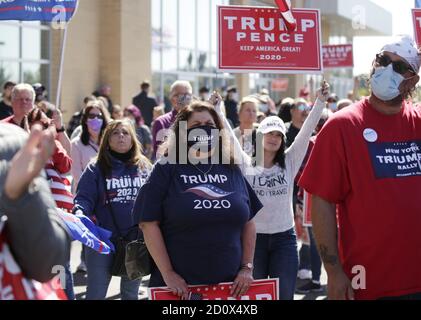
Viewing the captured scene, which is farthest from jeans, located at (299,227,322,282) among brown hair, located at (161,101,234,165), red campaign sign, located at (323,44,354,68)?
red campaign sign, located at (323,44,354,68)

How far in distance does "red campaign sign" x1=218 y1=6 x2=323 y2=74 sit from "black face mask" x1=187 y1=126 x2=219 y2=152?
267 centimetres

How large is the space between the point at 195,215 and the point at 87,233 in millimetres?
1285

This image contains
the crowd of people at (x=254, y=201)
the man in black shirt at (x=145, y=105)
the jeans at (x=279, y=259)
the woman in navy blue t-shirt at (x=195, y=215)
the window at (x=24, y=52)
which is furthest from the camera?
the man in black shirt at (x=145, y=105)

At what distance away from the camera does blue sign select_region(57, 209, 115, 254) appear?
500 centimetres

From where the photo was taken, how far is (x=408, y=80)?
3.82m

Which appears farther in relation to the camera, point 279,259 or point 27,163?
point 279,259

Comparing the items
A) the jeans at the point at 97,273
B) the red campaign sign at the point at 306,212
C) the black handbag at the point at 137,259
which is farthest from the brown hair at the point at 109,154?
the red campaign sign at the point at 306,212

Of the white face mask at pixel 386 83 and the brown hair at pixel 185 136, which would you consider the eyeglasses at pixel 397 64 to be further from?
the brown hair at pixel 185 136

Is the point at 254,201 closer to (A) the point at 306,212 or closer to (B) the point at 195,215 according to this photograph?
(B) the point at 195,215

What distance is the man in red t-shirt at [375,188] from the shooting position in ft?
11.8

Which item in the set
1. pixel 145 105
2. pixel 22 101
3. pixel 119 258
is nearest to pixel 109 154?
pixel 119 258

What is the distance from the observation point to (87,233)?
514cm

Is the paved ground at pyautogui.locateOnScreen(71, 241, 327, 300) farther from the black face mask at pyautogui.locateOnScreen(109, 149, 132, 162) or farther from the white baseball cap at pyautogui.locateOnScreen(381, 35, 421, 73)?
the white baseball cap at pyautogui.locateOnScreen(381, 35, 421, 73)

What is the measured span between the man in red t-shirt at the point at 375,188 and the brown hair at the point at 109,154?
8.63ft
